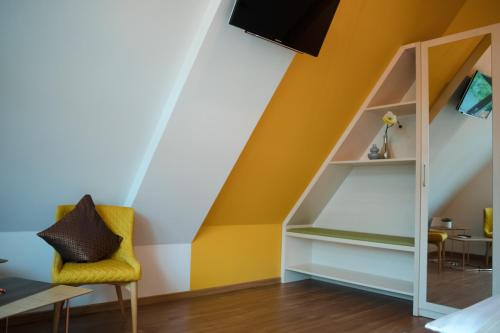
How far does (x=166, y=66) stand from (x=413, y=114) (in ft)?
8.29

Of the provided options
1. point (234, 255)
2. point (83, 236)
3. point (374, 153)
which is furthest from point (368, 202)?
point (83, 236)

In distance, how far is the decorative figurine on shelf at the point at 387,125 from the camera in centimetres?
396

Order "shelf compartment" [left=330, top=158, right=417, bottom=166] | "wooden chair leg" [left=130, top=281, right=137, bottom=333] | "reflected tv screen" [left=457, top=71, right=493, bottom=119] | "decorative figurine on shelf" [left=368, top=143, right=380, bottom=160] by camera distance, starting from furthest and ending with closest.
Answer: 1. "decorative figurine on shelf" [left=368, top=143, right=380, bottom=160]
2. "shelf compartment" [left=330, top=158, right=417, bottom=166]
3. "reflected tv screen" [left=457, top=71, right=493, bottom=119]
4. "wooden chair leg" [left=130, top=281, right=137, bottom=333]

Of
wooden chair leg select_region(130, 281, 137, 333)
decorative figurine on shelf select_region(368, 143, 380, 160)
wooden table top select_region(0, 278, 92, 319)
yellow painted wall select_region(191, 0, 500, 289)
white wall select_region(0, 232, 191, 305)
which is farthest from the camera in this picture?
A: decorative figurine on shelf select_region(368, 143, 380, 160)

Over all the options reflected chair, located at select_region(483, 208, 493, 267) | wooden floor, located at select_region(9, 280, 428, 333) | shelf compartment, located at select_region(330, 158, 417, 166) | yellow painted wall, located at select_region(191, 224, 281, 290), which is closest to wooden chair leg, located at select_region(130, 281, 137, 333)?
wooden floor, located at select_region(9, 280, 428, 333)

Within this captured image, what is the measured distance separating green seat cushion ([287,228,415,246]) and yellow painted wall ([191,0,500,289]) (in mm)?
373

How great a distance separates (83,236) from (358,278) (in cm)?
273

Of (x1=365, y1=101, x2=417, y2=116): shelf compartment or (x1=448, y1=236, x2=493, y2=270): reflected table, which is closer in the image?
(x1=448, y1=236, x2=493, y2=270): reflected table

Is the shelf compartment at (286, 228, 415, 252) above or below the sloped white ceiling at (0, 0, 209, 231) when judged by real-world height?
below

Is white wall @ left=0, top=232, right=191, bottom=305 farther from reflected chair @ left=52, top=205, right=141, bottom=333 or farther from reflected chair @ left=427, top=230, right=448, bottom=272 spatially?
reflected chair @ left=427, top=230, right=448, bottom=272

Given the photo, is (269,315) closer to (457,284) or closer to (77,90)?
(457,284)

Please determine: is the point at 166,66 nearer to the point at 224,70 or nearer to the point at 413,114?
the point at 224,70

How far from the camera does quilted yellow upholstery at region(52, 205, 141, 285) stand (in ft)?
8.21

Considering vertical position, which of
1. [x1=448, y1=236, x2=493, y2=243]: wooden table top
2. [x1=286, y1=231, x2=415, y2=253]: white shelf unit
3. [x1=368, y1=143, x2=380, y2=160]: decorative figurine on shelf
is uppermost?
[x1=368, y1=143, x2=380, y2=160]: decorative figurine on shelf
